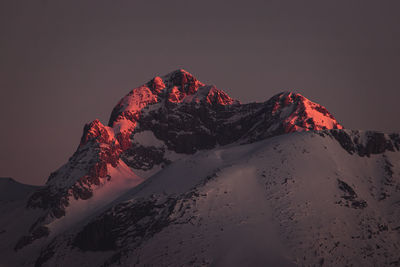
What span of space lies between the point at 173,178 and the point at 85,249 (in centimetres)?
2720

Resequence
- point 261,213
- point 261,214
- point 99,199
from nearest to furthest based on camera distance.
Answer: point 261,214, point 261,213, point 99,199

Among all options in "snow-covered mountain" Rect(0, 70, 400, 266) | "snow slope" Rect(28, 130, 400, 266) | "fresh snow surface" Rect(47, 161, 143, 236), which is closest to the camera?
"snow slope" Rect(28, 130, 400, 266)

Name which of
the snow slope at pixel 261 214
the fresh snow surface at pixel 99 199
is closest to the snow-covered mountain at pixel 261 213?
the snow slope at pixel 261 214

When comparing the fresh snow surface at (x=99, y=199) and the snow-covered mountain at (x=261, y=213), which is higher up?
the fresh snow surface at (x=99, y=199)

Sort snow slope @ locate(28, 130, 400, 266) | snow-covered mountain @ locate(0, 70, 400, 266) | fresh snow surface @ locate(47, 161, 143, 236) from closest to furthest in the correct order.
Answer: snow slope @ locate(28, 130, 400, 266)
snow-covered mountain @ locate(0, 70, 400, 266)
fresh snow surface @ locate(47, 161, 143, 236)

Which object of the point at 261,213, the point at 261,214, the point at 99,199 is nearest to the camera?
the point at 261,214

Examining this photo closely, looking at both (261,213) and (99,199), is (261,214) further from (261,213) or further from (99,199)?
(99,199)

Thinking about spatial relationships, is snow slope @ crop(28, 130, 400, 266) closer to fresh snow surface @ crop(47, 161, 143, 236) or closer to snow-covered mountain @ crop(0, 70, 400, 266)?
snow-covered mountain @ crop(0, 70, 400, 266)

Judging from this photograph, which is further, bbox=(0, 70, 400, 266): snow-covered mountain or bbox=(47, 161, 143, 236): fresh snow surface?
bbox=(47, 161, 143, 236): fresh snow surface

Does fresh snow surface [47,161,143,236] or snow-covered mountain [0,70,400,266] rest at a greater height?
fresh snow surface [47,161,143,236]

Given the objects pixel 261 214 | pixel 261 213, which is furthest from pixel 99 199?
pixel 261 214

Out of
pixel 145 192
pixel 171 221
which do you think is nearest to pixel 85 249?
pixel 145 192

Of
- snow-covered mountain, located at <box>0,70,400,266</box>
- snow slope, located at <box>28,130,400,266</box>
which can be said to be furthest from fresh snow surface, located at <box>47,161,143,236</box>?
snow slope, located at <box>28,130,400,266</box>

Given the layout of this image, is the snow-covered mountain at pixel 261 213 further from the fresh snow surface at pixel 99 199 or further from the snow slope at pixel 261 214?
the fresh snow surface at pixel 99 199
